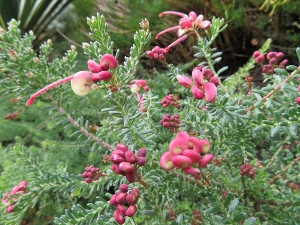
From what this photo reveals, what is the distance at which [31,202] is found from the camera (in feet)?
2.57

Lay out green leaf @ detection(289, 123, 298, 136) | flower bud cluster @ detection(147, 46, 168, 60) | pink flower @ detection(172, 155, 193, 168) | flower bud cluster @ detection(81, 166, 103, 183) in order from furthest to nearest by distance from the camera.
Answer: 1. flower bud cluster @ detection(147, 46, 168, 60)
2. flower bud cluster @ detection(81, 166, 103, 183)
3. green leaf @ detection(289, 123, 298, 136)
4. pink flower @ detection(172, 155, 193, 168)

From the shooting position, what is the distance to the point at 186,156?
485 mm

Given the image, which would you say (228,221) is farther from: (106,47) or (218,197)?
(106,47)

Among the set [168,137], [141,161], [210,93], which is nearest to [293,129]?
[210,93]

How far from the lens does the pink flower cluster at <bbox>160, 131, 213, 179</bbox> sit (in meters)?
0.48

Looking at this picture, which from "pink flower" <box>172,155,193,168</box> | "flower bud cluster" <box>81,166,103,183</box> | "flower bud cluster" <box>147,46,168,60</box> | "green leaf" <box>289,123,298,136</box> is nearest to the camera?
"pink flower" <box>172,155,193,168</box>

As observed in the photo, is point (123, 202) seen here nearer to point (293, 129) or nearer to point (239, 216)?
point (239, 216)

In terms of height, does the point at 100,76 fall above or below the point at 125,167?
above

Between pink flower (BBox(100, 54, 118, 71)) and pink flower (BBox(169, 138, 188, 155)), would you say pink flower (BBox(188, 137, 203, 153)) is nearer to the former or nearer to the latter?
pink flower (BBox(169, 138, 188, 155))

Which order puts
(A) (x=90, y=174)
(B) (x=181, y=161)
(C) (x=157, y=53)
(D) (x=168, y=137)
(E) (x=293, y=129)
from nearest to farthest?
1. (B) (x=181, y=161)
2. (E) (x=293, y=129)
3. (A) (x=90, y=174)
4. (C) (x=157, y=53)
5. (D) (x=168, y=137)

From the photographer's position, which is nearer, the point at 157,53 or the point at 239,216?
the point at 239,216

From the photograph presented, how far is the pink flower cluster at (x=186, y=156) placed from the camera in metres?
0.48

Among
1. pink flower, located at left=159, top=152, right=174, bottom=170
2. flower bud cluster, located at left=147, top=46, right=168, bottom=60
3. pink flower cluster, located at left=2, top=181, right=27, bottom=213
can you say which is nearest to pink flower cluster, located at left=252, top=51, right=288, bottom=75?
flower bud cluster, located at left=147, top=46, right=168, bottom=60

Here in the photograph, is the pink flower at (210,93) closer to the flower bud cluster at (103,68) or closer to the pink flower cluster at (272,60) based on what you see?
the flower bud cluster at (103,68)
